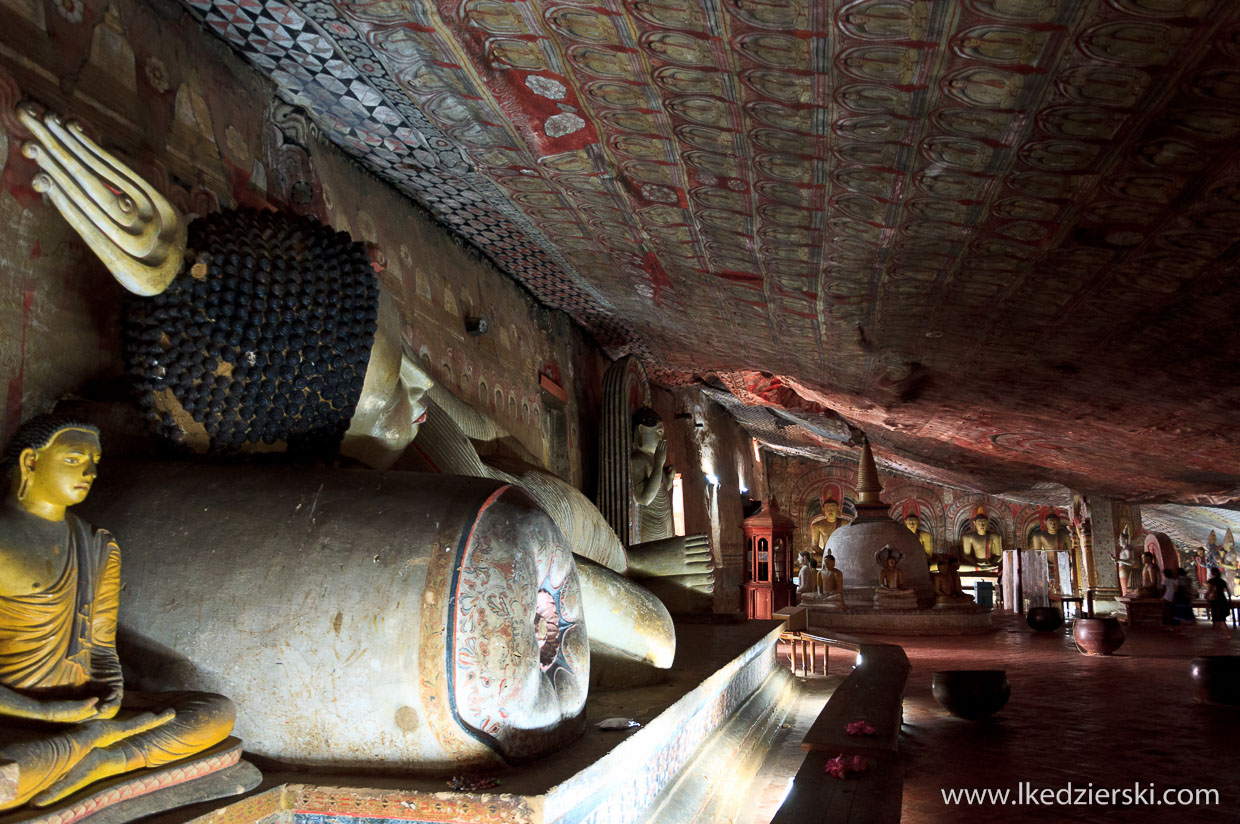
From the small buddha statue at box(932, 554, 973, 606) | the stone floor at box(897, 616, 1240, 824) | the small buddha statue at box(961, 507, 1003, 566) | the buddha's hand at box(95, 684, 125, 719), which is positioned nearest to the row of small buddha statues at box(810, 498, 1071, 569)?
the small buddha statue at box(961, 507, 1003, 566)

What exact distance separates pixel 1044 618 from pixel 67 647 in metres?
11.0

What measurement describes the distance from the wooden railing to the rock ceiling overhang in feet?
6.86

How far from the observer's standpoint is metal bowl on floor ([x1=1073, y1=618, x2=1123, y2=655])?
8.17 metres

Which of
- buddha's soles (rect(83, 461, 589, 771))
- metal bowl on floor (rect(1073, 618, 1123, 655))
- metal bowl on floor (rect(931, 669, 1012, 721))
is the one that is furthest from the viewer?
metal bowl on floor (rect(1073, 618, 1123, 655))

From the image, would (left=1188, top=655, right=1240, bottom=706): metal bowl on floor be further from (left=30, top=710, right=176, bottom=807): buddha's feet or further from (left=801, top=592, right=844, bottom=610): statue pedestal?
(left=801, top=592, right=844, bottom=610): statue pedestal

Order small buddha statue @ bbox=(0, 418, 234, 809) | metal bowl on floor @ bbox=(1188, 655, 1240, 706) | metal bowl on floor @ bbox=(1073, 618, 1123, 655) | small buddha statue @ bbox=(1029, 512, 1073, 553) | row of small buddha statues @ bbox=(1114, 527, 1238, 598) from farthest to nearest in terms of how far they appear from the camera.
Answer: small buddha statue @ bbox=(1029, 512, 1073, 553), row of small buddha statues @ bbox=(1114, 527, 1238, 598), metal bowl on floor @ bbox=(1073, 618, 1123, 655), metal bowl on floor @ bbox=(1188, 655, 1240, 706), small buddha statue @ bbox=(0, 418, 234, 809)

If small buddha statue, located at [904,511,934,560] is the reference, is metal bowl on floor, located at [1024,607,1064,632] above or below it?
below

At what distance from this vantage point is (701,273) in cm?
539

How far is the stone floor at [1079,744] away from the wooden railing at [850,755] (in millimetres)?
383

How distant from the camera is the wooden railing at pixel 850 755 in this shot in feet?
7.30

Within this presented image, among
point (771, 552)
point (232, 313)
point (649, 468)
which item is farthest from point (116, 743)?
point (771, 552)

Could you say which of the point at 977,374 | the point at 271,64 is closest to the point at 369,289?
the point at 271,64

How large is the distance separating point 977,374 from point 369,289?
5.37 m

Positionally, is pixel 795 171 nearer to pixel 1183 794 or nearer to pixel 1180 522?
pixel 1183 794
